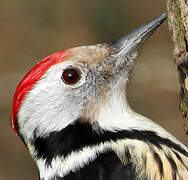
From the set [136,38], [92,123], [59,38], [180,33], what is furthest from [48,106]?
[59,38]

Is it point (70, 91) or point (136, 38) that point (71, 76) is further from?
point (136, 38)

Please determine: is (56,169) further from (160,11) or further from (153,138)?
(160,11)

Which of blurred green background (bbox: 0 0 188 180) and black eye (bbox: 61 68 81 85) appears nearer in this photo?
black eye (bbox: 61 68 81 85)

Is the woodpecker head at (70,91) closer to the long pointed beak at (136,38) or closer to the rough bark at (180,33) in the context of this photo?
the long pointed beak at (136,38)

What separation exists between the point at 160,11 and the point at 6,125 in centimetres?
319

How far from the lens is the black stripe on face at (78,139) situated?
4211 millimetres

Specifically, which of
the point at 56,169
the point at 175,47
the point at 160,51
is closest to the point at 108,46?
the point at 175,47

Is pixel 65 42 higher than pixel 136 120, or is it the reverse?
pixel 65 42

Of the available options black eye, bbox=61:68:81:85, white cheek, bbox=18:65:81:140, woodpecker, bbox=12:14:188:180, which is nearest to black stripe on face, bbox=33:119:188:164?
woodpecker, bbox=12:14:188:180

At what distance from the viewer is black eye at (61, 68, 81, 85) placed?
14.7 ft

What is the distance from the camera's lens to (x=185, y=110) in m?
4.39

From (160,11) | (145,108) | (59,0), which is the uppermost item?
(59,0)

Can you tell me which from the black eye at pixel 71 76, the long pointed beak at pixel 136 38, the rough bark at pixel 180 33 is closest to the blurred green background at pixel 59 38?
the long pointed beak at pixel 136 38

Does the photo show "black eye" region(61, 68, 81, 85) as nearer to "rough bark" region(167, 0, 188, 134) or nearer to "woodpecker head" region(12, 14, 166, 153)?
"woodpecker head" region(12, 14, 166, 153)
